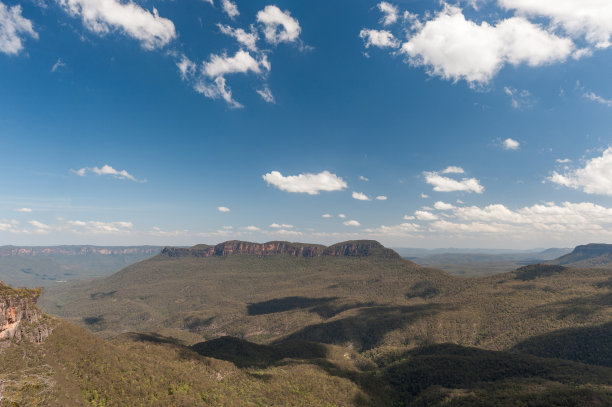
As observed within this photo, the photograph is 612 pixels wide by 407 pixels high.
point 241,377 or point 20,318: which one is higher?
point 20,318

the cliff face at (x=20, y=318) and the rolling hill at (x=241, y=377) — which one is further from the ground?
the cliff face at (x=20, y=318)

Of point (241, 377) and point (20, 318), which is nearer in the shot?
point (20, 318)

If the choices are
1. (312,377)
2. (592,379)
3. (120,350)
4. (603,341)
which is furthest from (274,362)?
(603,341)

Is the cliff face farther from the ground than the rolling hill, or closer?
farther from the ground

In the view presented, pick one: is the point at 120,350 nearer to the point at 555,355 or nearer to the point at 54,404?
the point at 54,404

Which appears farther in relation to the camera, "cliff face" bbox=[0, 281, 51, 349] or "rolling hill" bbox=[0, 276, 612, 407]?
"cliff face" bbox=[0, 281, 51, 349]

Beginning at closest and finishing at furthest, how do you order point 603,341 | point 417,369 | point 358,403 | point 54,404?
1. point 54,404
2. point 358,403
3. point 417,369
4. point 603,341

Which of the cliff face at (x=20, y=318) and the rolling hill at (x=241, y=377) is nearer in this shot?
the rolling hill at (x=241, y=377)

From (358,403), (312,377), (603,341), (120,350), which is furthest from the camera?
(603,341)
